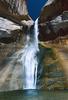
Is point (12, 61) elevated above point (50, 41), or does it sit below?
below

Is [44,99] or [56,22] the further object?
[56,22]

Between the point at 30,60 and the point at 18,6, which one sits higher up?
the point at 18,6

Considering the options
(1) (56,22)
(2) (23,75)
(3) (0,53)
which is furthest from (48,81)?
(1) (56,22)

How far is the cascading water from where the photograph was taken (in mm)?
21641

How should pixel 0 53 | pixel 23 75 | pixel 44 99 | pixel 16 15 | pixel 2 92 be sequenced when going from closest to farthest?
pixel 44 99 < pixel 2 92 < pixel 23 75 < pixel 0 53 < pixel 16 15

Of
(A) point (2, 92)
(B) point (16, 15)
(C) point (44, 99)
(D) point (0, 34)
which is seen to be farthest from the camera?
(B) point (16, 15)

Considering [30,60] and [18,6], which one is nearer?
[30,60]

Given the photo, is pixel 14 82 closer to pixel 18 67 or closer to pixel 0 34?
pixel 18 67

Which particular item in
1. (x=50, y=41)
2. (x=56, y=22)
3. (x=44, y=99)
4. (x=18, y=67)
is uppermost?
(x=56, y=22)

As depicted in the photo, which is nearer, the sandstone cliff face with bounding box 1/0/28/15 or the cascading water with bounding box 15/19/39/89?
the cascading water with bounding box 15/19/39/89

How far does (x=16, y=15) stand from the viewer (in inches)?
1191

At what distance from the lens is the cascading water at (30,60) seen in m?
21.6

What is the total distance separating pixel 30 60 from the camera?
23625 mm

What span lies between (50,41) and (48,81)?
16.2ft
